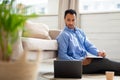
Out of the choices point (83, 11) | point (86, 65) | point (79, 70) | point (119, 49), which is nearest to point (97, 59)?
point (86, 65)

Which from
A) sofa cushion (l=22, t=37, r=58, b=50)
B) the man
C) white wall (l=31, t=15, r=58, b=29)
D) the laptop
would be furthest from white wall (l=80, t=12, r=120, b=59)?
the laptop

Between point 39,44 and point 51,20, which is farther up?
point 51,20

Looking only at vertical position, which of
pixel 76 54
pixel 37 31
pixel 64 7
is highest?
pixel 64 7

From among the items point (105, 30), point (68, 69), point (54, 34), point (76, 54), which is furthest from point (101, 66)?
point (105, 30)

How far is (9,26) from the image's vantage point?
915 mm

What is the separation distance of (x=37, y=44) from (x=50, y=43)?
0.28m

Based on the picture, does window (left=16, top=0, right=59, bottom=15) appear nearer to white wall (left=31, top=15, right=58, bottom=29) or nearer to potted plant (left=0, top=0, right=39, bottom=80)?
white wall (left=31, top=15, right=58, bottom=29)

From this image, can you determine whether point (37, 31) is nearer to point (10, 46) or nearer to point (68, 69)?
point (68, 69)

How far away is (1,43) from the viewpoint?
93cm

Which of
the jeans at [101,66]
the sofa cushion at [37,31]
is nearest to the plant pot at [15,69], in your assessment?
the jeans at [101,66]

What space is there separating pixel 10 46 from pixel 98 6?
383 centimetres

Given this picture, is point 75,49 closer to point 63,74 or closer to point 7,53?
point 63,74

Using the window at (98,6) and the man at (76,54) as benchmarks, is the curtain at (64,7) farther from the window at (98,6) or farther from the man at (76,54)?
the man at (76,54)

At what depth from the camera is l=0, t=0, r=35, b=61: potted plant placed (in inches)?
35.9
